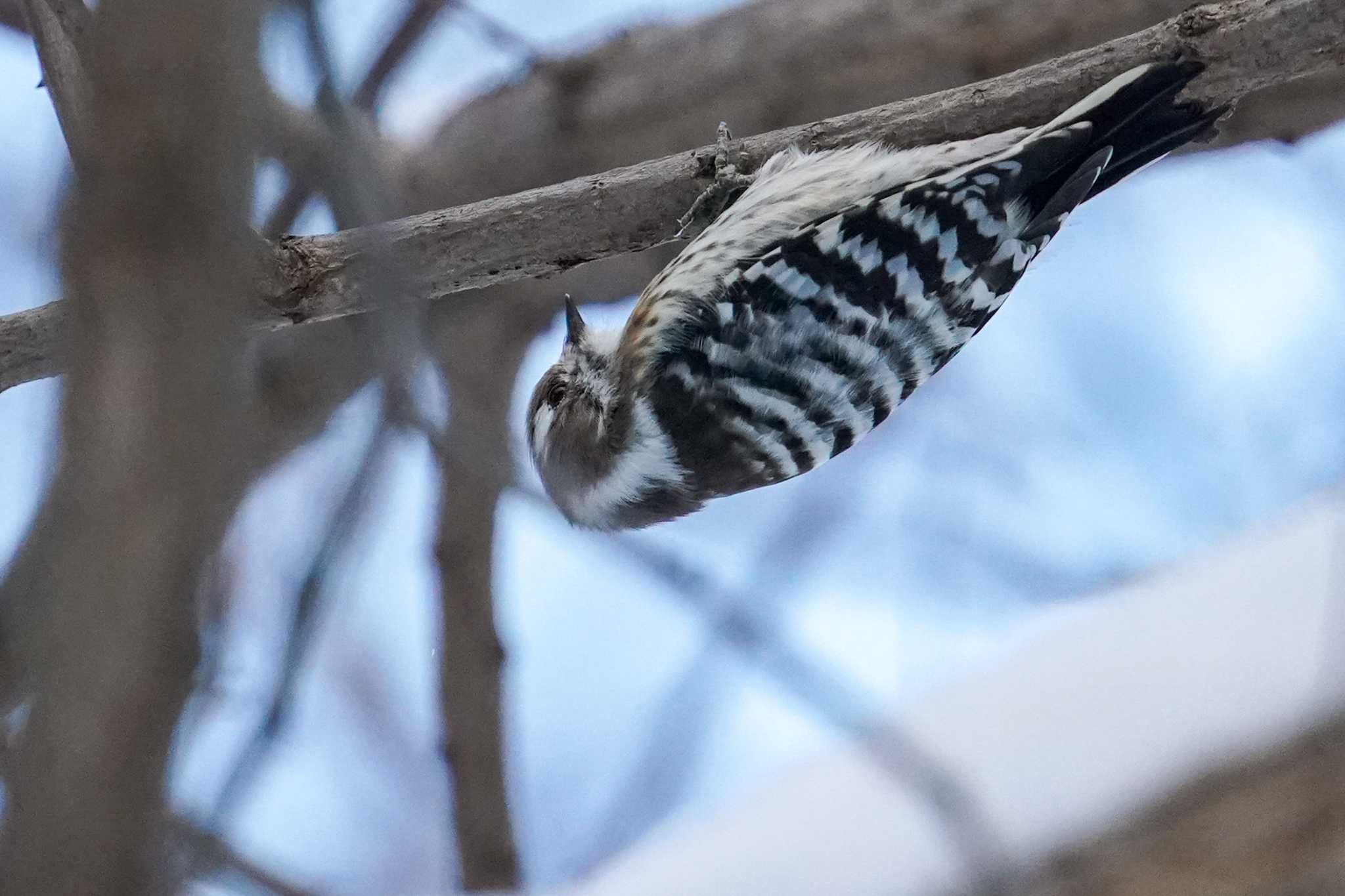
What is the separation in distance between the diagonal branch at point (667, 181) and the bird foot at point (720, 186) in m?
0.02

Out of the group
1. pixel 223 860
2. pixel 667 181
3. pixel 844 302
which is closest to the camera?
pixel 223 860

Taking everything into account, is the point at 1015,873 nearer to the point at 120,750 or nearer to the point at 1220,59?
the point at 120,750

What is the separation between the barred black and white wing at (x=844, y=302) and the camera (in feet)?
9.33

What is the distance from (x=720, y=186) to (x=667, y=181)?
111 mm

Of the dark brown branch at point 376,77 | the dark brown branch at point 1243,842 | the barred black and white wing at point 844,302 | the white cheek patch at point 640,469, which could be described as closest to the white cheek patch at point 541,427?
the white cheek patch at point 640,469

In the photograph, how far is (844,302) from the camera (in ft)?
9.42

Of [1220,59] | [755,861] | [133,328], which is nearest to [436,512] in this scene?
[755,861]

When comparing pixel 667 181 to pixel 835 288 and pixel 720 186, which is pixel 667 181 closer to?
pixel 720 186

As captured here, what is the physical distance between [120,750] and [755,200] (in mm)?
2137

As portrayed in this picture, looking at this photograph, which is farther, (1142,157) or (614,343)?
(614,343)

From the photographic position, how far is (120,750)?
807mm

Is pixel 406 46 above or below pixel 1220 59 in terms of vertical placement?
above

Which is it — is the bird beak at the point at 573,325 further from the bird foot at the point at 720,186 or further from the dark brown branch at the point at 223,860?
the dark brown branch at the point at 223,860

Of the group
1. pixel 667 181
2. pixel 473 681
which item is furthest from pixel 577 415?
pixel 473 681
